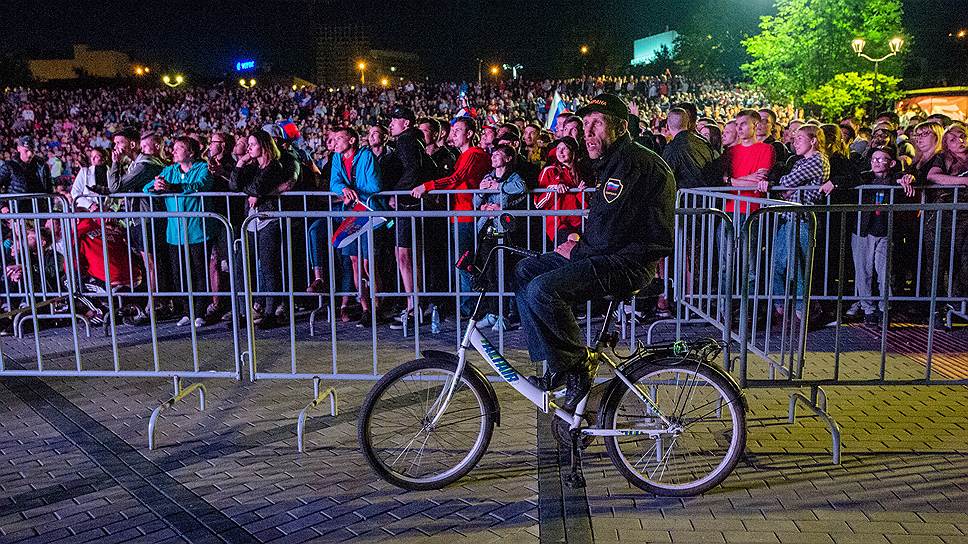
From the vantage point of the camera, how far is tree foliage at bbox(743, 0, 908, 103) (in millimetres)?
47219

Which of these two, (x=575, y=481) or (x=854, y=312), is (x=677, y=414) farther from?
(x=854, y=312)

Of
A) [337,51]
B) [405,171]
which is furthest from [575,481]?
[337,51]

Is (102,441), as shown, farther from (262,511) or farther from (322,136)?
(322,136)

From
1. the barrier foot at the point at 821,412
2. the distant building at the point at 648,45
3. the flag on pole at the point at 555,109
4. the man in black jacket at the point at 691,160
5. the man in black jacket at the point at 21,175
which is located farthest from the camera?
the distant building at the point at 648,45

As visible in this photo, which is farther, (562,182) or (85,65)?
(85,65)

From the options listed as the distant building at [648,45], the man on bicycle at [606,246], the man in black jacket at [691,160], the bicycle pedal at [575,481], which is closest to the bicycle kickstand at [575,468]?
the bicycle pedal at [575,481]

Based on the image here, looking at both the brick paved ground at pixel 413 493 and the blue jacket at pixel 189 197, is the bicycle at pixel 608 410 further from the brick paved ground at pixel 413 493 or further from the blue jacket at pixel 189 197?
the blue jacket at pixel 189 197

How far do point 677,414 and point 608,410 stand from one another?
39cm

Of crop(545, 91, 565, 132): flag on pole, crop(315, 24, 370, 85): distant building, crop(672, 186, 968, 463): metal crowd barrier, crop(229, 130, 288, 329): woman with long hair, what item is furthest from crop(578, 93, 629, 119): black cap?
crop(315, 24, 370, 85): distant building

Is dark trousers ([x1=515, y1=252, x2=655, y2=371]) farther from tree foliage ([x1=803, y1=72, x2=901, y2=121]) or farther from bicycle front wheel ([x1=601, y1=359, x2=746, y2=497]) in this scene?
tree foliage ([x1=803, y1=72, x2=901, y2=121])

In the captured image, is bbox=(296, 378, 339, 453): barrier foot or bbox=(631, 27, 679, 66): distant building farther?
bbox=(631, 27, 679, 66): distant building

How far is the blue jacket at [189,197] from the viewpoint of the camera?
29.6 feet

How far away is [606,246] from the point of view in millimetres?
4641

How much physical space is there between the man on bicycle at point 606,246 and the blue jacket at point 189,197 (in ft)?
17.6
